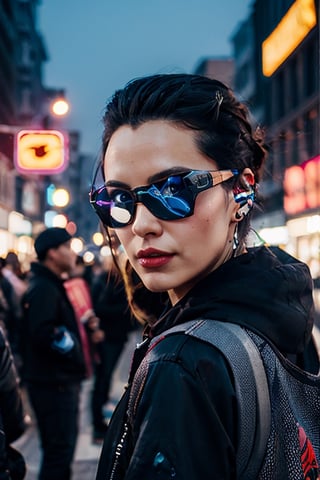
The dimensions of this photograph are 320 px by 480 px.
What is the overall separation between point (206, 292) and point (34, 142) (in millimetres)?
13366

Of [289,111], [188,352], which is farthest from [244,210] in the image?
[289,111]

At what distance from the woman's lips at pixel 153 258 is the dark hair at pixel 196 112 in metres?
0.22

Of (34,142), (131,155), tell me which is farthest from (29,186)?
(131,155)

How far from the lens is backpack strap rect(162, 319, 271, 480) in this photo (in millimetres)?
1055

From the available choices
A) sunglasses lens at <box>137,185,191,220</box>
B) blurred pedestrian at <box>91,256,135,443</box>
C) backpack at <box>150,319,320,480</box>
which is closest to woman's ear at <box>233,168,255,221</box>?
sunglasses lens at <box>137,185,191,220</box>

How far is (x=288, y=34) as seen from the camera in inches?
120

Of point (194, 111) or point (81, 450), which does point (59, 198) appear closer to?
point (81, 450)

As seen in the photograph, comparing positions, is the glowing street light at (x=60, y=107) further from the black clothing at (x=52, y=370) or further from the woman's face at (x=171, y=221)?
the woman's face at (x=171, y=221)

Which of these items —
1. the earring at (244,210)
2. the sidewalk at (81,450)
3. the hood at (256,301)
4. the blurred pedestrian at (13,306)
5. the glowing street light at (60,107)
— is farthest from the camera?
the glowing street light at (60,107)

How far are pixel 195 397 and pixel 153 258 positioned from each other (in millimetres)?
402

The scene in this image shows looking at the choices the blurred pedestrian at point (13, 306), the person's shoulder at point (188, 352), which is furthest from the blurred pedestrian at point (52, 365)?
the person's shoulder at point (188, 352)

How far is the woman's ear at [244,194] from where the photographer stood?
56.0 inches

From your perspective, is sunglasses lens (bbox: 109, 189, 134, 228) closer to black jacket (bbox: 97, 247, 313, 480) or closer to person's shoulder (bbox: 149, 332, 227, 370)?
black jacket (bbox: 97, 247, 313, 480)

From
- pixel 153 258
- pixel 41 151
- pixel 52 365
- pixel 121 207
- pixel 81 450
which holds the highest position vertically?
pixel 41 151
